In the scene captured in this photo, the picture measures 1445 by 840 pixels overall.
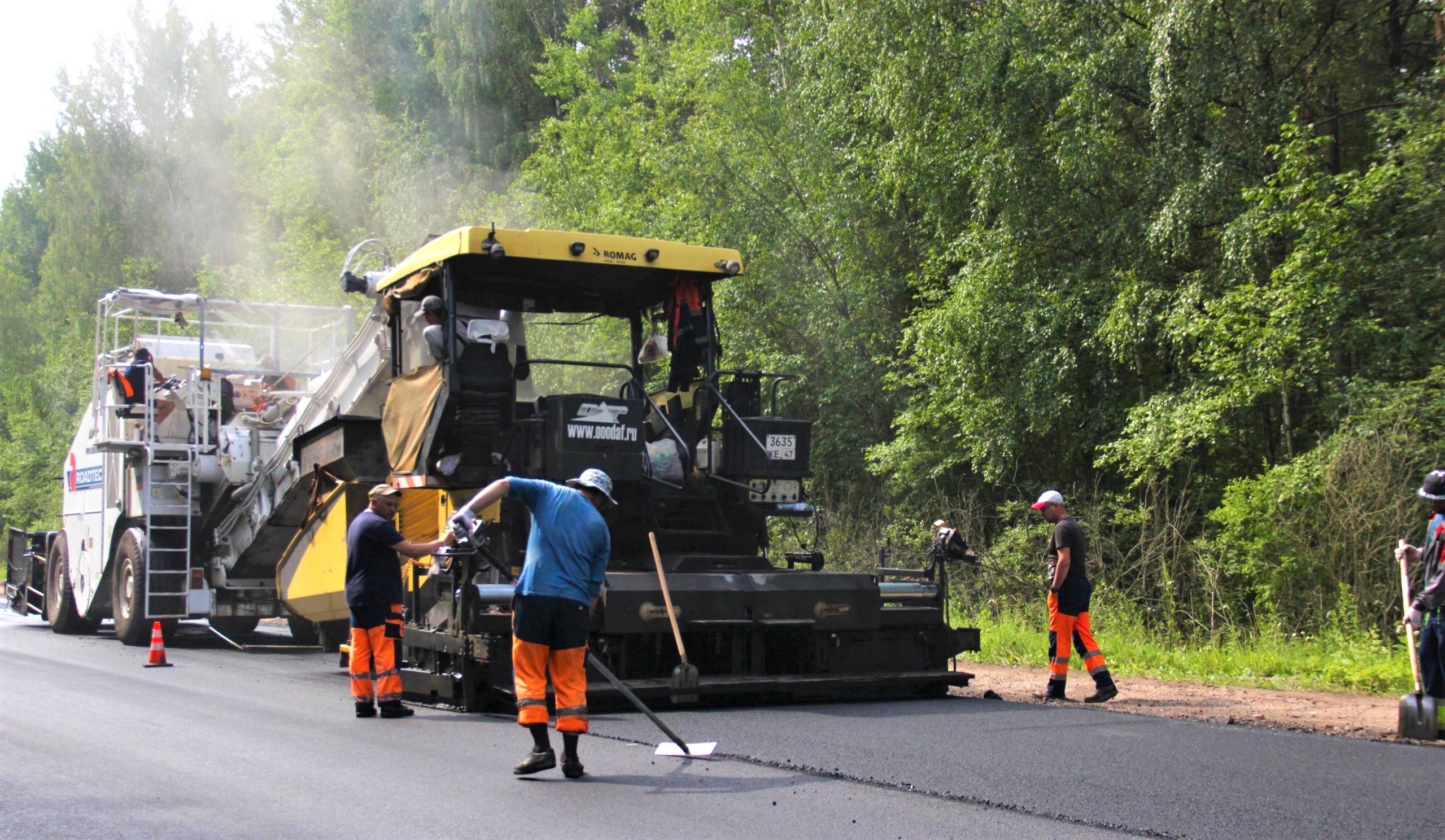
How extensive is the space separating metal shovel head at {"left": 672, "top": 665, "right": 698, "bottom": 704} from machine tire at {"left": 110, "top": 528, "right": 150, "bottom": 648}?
8227 mm

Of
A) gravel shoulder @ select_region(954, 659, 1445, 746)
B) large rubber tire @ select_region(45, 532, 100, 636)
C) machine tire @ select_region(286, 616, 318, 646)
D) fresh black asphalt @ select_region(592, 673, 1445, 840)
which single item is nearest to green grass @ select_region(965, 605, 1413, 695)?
gravel shoulder @ select_region(954, 659, 1445, 746)

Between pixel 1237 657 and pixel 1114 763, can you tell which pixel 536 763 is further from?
pixel 1237 657

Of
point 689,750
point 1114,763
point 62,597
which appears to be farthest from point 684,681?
point 62,597

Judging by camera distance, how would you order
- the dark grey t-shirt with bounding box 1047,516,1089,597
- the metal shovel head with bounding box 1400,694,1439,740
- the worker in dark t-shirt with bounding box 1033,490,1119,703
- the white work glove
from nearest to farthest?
the white work glove, the metal shovel head with bounding box 1400,694,1439,740, the worker in dark t-shirt with bounding box 1033,490,1119,703, the dark grey t-shirt with bounding box 1047,516,1089,597

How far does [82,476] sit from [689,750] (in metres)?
12.2

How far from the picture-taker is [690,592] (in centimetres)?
812

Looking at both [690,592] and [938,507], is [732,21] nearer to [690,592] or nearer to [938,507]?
[938,507]

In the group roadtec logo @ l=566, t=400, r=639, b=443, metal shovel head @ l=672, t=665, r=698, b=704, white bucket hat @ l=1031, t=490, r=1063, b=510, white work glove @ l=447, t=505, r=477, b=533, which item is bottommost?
metal shovel head @ l=672, t=665, r=698, b=704

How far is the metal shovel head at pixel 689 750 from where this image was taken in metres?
6.59

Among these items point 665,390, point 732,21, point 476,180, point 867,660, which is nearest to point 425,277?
point 665,390

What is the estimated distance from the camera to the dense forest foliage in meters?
12.3

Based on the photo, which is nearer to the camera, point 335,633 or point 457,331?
point 457,331

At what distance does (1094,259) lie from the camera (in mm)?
15359

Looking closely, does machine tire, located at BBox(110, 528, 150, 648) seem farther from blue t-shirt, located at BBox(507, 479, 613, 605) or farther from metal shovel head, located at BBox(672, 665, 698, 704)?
blue t-shirt, located at BBox(507, 479, 613, 605)
